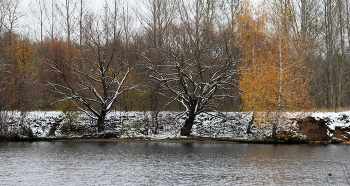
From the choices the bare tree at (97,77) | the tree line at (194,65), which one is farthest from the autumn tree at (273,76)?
the bare tree at (97,77)

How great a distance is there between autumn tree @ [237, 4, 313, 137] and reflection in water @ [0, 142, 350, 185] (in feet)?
18.5

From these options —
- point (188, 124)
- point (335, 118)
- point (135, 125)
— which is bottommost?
point (135, 125)

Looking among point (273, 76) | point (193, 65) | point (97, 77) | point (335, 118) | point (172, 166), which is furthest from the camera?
point (97, 77)

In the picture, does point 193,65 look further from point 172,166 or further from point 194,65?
point 172,166

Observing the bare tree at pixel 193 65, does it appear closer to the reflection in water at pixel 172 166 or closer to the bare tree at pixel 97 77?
the bare tree at pixel 97 77

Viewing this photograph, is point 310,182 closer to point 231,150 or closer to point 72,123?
point 231,150

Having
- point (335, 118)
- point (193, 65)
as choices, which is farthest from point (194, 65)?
point (335, 118)

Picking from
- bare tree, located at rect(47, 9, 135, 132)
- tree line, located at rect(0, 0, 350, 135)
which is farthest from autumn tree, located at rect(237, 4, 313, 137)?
bare tree, located at rect(47, 9, 135, 132)

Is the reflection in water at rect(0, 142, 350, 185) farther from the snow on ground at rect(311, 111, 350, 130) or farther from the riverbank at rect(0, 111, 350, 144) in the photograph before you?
Answer: the snow on ground at rect(311, 111, 350, 130)

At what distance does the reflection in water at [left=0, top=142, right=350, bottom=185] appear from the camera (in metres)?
15.5

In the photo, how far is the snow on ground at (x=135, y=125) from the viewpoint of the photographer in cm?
3438

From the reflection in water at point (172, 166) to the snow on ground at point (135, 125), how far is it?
8.18 meters

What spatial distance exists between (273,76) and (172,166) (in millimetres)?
15571

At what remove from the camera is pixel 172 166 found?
62.7ft
